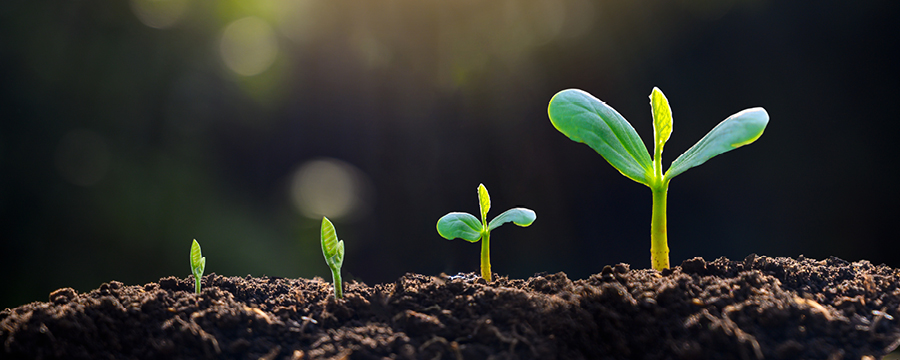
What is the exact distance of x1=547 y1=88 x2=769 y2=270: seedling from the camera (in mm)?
1621

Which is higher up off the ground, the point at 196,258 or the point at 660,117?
the point at 660,117

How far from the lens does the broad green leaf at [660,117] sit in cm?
173

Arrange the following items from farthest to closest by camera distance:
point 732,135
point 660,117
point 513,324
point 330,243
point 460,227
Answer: point 460,227, point 660,117, point 330,243, point 732,135, point 513,324

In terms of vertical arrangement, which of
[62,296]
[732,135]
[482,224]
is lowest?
[62,296]

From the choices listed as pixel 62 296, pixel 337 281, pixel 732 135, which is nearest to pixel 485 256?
pixel 337 281

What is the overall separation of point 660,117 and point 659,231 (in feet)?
1.30

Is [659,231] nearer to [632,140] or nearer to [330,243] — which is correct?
[632,140]

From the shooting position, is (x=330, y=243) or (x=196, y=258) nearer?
(x=330, y=243)

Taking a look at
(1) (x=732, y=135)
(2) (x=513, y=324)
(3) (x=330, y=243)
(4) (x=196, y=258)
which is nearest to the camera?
(2) (x=513, y=324)

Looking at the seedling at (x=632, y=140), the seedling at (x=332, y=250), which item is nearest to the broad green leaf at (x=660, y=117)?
the seedling at (x=632, y=140)

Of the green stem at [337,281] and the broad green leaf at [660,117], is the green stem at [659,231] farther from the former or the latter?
the green stem at [337,281]

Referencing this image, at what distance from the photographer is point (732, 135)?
1420mm

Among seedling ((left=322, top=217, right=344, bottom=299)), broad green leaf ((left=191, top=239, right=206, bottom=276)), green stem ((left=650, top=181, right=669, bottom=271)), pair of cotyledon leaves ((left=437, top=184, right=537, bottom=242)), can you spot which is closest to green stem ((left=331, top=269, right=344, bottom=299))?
seedling ((left=322, top=217, right=344, bottom=299))

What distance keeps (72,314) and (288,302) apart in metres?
0.61
